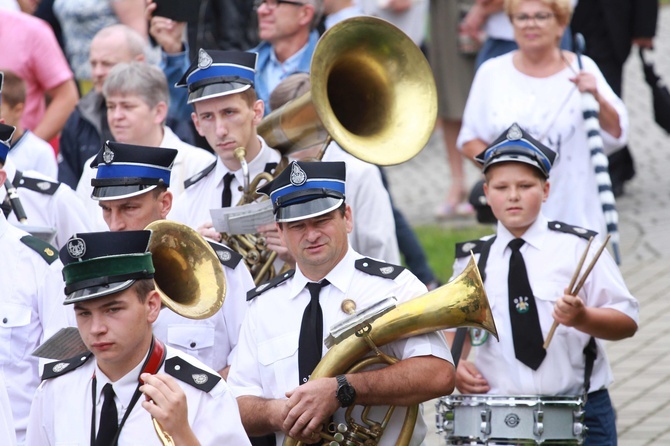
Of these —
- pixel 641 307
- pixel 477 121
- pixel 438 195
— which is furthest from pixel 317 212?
pixel 438 195

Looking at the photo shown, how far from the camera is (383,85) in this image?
22.0 ft

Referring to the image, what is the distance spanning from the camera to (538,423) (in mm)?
5875

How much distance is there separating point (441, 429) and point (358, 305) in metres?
0.91

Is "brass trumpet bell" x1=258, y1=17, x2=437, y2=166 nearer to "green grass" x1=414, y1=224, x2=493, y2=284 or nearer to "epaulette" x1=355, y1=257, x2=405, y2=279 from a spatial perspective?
Answer: "epaulette" x1=355, y1=257, x2=405, y2=279

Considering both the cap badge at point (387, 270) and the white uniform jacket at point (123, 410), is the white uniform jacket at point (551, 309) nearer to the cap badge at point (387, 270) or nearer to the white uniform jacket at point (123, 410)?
the cap badge at point (387, 270)

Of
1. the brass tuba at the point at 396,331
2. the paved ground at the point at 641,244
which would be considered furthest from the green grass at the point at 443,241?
the brass tuba at the point at 396,331

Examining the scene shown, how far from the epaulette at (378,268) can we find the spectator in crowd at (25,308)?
131 cm

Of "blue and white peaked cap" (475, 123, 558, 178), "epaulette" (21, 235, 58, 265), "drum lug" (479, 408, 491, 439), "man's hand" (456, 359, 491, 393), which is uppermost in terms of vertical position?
"blue and white peaked cap" (475, 123, 558, 178)

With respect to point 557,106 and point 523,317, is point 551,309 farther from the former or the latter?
point 557,106

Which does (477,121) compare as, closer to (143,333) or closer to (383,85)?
(383,85)

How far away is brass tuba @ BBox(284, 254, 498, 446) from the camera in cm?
533

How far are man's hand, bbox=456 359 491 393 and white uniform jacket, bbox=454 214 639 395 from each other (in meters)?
0.03

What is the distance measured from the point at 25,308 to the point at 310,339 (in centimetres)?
131

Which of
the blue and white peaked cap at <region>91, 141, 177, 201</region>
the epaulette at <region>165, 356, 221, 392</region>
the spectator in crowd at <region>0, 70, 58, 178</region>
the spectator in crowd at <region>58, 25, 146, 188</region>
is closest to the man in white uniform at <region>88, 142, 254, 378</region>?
the blue and white peaked cap at <region>91, 141, 177, 201</region>
